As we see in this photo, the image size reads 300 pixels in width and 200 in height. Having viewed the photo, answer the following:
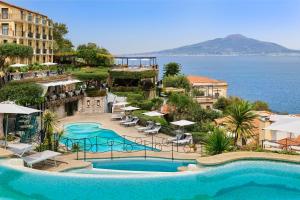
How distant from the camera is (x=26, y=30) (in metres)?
56.6

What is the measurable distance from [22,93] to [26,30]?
2889 cm

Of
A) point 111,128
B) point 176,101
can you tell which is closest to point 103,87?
point 176,101

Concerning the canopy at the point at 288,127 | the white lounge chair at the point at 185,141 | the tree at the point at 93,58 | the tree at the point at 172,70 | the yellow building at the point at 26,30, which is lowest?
the white lounge chair at the point at 185,141

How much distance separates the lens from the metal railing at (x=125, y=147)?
68.1 ft

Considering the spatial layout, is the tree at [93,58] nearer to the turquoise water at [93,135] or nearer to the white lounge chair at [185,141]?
the turquoise water at [93,135]

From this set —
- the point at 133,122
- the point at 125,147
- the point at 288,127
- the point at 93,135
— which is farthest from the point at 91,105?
the point at 288,127

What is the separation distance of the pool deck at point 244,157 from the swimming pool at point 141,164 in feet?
5.43

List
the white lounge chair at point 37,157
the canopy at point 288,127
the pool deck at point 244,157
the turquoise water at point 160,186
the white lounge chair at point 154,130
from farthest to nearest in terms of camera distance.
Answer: the white lounge chair at point 154,130 → the canopy at point 288,127 → the pool deck at point 244,157 → the white lounge chair at point 37,157 → the turquoise water at point 160,186

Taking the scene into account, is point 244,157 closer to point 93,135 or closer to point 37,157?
point 37,157

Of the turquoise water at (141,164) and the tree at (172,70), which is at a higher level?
the tree at (172,70)

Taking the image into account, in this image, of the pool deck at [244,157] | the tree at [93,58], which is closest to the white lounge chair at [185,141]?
the pool deck at [244,157]

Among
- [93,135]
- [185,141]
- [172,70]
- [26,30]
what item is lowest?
[93,135]

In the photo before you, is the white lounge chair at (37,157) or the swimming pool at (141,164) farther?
the swimming pool at (141,164)

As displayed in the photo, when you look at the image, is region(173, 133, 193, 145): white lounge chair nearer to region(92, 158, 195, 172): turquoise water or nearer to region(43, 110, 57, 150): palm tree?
region(92, 158, 195, 172): turquoise water
